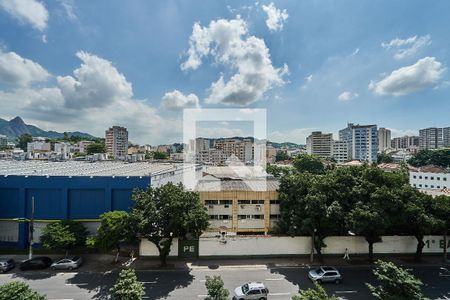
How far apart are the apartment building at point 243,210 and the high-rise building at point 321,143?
126 m

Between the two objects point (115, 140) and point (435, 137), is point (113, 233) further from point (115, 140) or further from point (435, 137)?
point (435, 137)

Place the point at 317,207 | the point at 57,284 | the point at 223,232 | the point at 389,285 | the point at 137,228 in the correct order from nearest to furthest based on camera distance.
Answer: the point at 389,285 < the point at 57,284 < the point at 137,228 < the point at 317,207 < the point at 223,232

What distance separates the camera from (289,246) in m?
22.5

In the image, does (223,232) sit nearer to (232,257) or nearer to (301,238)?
(232,257)

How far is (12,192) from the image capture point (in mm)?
23188

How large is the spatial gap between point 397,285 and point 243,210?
630 inches

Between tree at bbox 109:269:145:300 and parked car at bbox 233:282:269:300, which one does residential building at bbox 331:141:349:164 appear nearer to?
parked car at bbox 233:282:269:300

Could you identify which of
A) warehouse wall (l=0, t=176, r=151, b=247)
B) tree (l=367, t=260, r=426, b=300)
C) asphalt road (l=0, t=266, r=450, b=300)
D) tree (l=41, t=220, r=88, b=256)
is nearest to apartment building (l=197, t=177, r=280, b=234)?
asphalt road (l=0, t=266, r=450, b=300)

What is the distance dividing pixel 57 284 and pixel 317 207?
68.1ft

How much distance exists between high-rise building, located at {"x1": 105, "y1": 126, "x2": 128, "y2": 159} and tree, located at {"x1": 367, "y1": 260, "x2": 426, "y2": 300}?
144 meters

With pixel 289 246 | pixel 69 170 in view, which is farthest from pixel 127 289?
pixel 69 170

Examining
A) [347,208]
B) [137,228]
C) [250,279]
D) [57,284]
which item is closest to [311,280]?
[250,279]

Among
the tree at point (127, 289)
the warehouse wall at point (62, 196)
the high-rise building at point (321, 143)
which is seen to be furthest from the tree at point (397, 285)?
the high-rise building at point (321, 143)

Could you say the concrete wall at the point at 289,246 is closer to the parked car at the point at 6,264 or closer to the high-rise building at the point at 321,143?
the parked car at the point at 6,264
